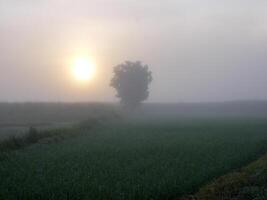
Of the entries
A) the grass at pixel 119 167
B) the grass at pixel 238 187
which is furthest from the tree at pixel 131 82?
the grass at pixel 238 187

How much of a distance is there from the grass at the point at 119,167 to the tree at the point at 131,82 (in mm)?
71151

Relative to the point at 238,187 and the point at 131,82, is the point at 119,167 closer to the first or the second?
the point at 238,187

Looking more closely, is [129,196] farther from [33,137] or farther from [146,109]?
[146,109]

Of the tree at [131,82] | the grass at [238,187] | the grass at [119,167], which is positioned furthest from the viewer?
the tree at [131,82]

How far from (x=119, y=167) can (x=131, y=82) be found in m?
86.1

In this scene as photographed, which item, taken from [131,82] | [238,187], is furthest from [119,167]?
[131,82]

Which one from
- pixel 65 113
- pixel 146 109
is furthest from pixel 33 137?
pixel 146 109

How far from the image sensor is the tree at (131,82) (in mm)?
112375

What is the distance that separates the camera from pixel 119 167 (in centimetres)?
2631

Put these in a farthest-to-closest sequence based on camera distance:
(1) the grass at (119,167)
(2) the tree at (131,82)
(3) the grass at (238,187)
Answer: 1. (2) the tree at (131,82)
2. (1) the grass at (119,167)
3. (3) the grass at (238,187)

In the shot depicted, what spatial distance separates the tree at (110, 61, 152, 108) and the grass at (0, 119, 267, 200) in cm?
7115

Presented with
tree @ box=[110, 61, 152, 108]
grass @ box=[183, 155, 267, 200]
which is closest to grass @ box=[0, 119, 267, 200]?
grass @ box=[183, 155, 267, 200]

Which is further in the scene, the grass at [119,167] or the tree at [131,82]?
the tree at [131,82]

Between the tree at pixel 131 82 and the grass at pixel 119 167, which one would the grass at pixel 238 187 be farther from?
the tree at pixel 131 82
